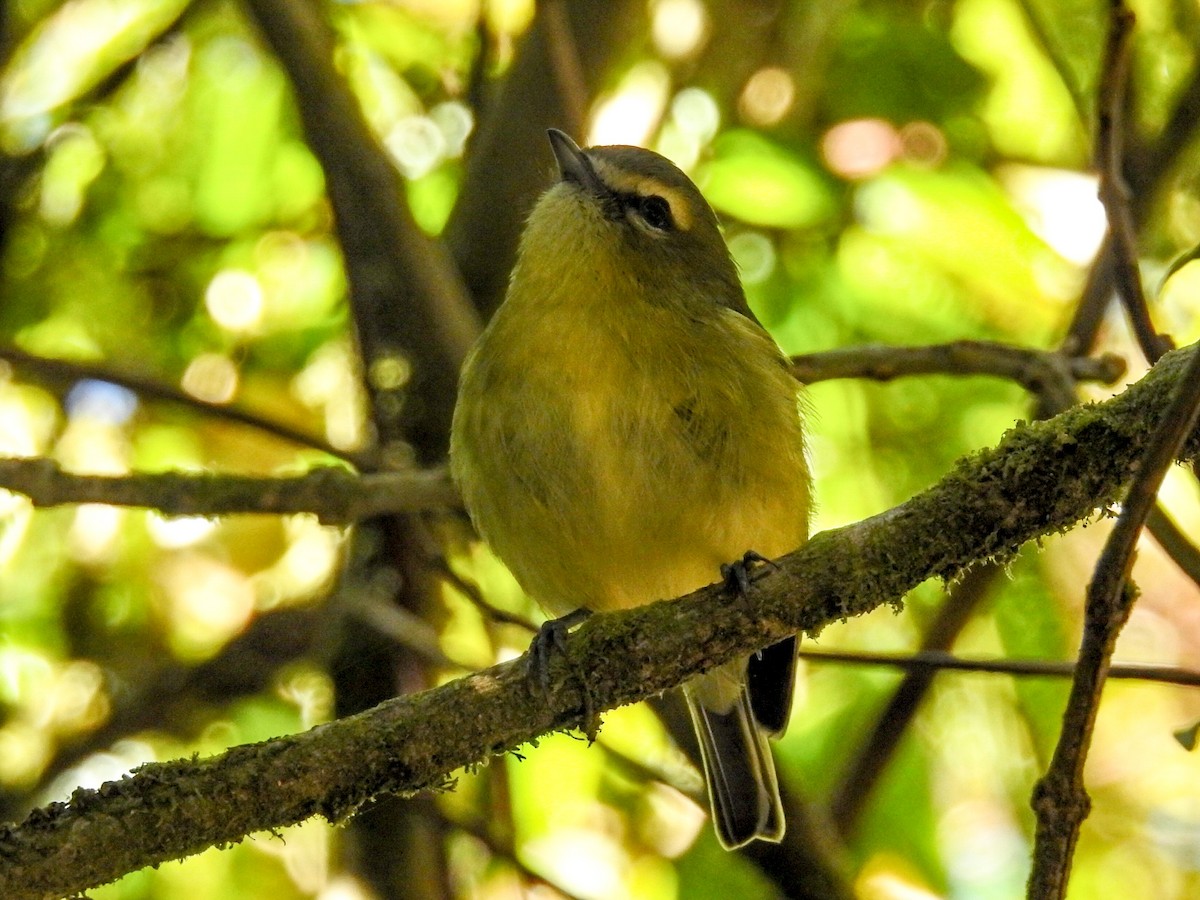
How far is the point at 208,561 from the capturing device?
5023mm

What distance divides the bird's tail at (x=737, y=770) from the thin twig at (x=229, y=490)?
3.27 ft

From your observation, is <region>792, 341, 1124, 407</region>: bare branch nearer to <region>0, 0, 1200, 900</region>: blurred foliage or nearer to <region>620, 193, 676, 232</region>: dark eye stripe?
<region>0, 0, 1200, 900</region>: blurred foliage

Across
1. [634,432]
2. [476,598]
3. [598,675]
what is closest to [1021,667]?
[598,675]

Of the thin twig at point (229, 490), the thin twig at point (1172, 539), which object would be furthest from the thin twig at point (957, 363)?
the thin twig at point (229, 490)

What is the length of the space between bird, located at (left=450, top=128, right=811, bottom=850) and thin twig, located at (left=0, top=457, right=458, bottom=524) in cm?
25

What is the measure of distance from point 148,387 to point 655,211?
1.47 meters

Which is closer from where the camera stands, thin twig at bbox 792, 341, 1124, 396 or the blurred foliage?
thin twig at bbox 792, 341, 1124, 396

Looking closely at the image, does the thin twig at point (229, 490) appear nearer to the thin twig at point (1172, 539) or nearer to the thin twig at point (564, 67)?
the thin twig at point (564, 67)

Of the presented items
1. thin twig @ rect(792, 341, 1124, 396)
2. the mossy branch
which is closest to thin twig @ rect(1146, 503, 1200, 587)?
the mossy branch

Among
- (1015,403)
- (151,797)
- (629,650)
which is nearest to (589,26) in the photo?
(1015,403)

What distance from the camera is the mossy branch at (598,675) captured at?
248 cm

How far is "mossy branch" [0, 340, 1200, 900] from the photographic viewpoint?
8.13 ft

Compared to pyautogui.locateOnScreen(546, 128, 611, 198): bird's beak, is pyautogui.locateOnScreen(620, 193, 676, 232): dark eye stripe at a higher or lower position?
lower

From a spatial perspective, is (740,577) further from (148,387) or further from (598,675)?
(148,387)
